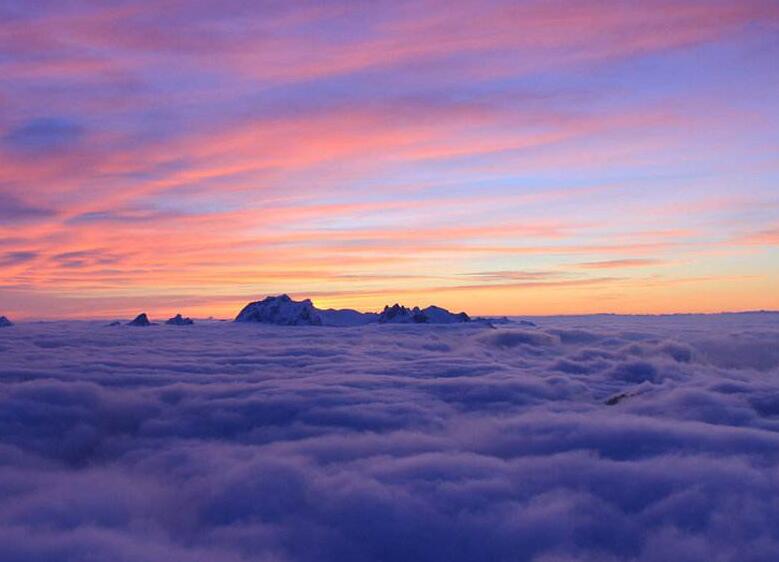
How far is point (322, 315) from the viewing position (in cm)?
12200

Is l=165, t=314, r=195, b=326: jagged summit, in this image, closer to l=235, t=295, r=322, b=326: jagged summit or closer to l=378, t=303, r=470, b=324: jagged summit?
l=235, t=295, r=322, b=326: jagged summit

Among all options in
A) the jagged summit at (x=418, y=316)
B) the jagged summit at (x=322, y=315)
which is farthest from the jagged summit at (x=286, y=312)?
the jagged summit at (x=418, y=316)

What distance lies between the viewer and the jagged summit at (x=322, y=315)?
11219 cm

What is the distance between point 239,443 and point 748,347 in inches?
2860

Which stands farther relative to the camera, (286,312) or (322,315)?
(322,315)

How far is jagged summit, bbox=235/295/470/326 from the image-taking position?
112194 mm

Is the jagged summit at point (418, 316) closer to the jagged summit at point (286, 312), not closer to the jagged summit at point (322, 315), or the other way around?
the jagged summit at point (322, 315)

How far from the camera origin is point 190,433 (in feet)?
68.7

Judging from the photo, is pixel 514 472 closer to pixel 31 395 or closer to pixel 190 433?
pixel 190 433

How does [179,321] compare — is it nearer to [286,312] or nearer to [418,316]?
[286,312]

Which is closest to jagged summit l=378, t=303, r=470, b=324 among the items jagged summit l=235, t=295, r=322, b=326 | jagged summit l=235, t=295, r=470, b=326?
jagged summit l=235, t=295, r=470, b=326

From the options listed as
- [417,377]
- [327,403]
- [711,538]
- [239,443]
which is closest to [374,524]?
[711,538]

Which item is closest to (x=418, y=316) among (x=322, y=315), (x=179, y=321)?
(x=322, y=315)

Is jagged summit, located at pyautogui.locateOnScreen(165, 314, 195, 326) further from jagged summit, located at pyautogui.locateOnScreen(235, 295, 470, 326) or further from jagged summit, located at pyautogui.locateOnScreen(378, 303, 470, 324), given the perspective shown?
jagged summit, located at pyautogui.locateOnScreen(378, 303, 470, 324)
